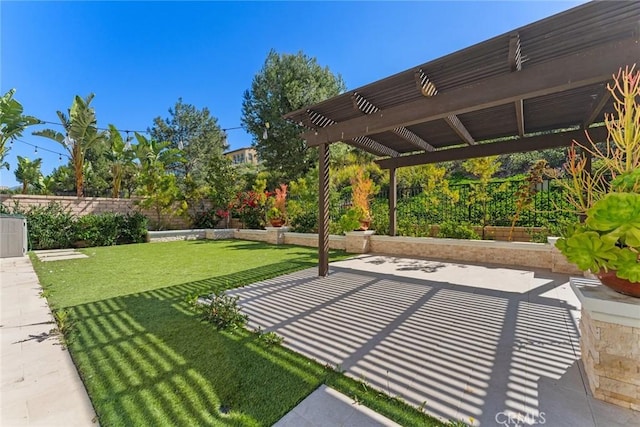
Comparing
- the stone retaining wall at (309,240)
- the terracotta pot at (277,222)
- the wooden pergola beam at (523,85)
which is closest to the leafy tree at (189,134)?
the terracotta pot at (277,222)

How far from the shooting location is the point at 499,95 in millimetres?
3723

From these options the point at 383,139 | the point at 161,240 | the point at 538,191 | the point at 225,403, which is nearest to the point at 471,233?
the point at 538,191

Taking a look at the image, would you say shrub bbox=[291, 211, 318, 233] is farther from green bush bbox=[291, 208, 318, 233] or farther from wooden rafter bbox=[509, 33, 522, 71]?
wooden rafter bbox=[509, 33, 522, 71]

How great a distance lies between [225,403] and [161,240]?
1307 centimetres

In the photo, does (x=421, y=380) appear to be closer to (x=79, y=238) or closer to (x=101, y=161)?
(x=79, y=238)

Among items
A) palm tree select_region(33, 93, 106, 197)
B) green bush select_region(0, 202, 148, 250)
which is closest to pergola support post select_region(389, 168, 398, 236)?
green bush select_region(0, 202, 148, 250)

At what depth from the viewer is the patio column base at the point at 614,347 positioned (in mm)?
1913

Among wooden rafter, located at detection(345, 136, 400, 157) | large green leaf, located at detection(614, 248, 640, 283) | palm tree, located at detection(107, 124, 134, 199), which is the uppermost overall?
palm tree, located at detection(107, 124, 134, 199)

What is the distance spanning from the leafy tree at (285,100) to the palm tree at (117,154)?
27.0 feet

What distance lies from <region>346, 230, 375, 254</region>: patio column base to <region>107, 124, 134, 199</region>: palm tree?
42.9 feet

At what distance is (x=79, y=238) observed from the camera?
37.7ft

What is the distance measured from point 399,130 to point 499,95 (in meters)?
2.59

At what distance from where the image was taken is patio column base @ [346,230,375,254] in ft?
29.8

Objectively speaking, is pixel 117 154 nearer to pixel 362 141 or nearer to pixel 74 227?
pixel 74 227
